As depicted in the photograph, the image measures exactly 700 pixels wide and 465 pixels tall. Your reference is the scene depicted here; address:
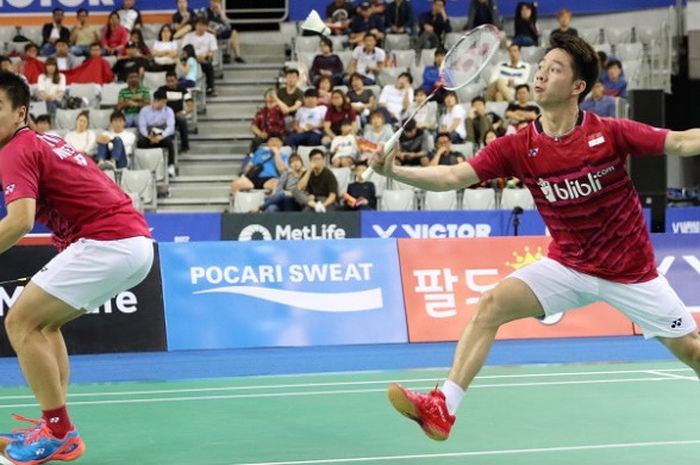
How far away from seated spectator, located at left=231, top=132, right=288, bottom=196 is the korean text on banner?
5.14 meters

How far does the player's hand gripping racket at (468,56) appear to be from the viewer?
6.17 meters

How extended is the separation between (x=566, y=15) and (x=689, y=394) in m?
11.4

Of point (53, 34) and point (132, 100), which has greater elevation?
point (53, 34)

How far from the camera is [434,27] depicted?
19.1 metres

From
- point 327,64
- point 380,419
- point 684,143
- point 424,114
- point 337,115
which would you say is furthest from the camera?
point 327,64

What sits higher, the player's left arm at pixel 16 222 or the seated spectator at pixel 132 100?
the player's left arm at pixel 16 222

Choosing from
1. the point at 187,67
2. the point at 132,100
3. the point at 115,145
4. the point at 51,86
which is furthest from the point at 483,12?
the point at 51,86

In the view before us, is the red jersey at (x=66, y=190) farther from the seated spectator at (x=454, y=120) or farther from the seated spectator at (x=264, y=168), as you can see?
the seated spectator at (x=454, y=120)

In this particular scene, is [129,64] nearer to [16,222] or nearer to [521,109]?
[521,109]

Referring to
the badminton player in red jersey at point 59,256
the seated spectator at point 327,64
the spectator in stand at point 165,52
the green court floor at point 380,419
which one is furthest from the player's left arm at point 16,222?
the spectator in stand at point 165,52

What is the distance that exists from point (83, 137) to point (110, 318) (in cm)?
660

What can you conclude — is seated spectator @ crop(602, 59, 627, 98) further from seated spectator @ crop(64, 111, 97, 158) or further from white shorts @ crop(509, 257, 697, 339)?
white shorts @ crop(509, 257, 697, 339)

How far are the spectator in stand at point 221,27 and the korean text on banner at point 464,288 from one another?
912cm

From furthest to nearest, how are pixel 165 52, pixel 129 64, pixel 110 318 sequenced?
pixel 165 52, pixel 129 64, pixel 110 318
